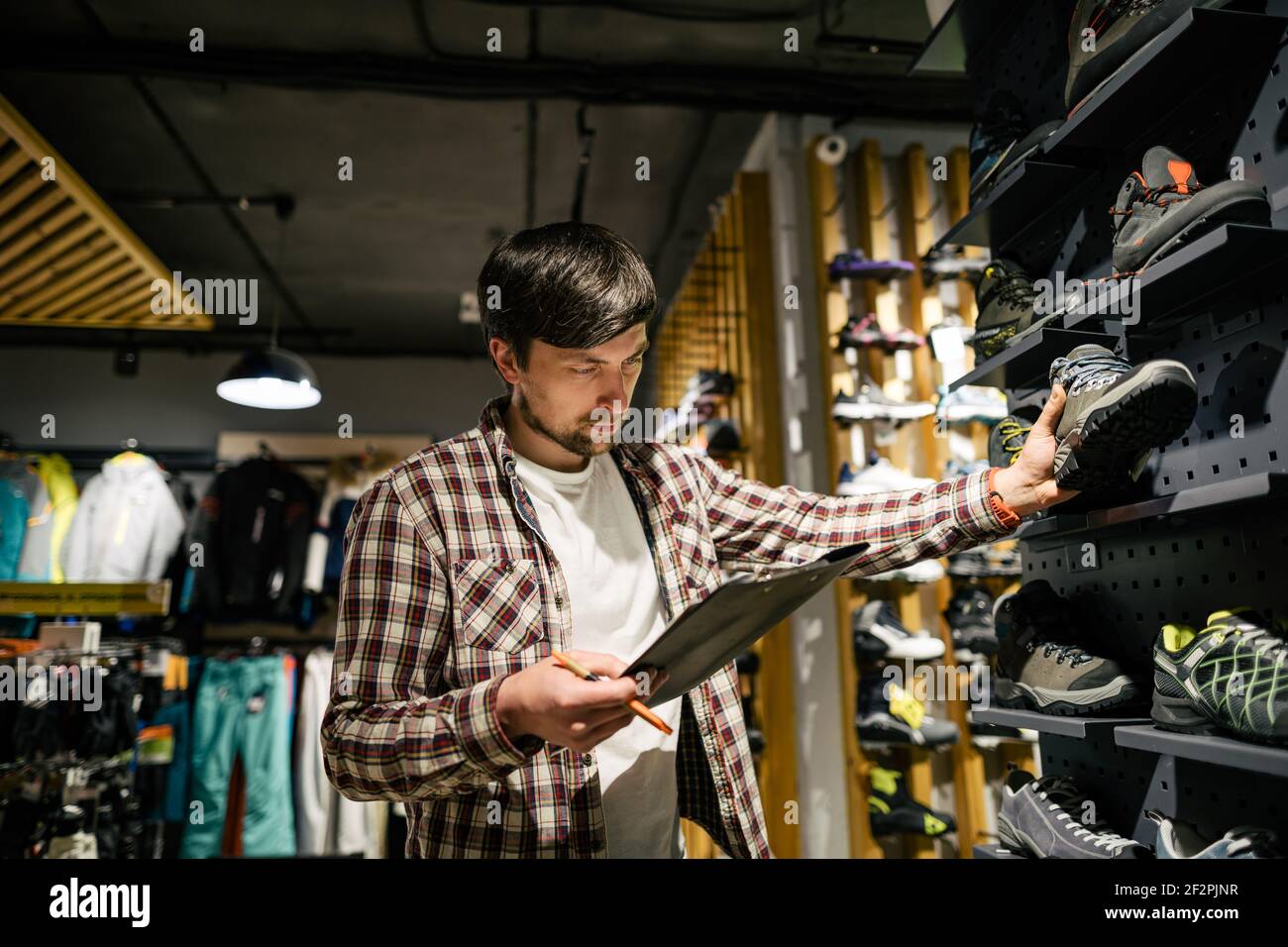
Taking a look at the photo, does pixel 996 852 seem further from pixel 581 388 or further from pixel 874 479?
pixel 874 479

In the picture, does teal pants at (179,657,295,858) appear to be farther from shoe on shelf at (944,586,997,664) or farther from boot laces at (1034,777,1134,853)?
boot laces at (1034,777,1134,853)

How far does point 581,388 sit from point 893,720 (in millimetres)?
2575

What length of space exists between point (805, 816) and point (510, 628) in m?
2.89

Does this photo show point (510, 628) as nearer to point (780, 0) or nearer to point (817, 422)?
point (817, 422)

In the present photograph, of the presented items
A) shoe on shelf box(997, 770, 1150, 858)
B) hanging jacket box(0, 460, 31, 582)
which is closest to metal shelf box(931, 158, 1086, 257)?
shoe on shelf box(997, 770, 1150, 858)

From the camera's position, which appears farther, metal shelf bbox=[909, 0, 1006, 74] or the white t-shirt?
metal shelf bbox=[909, 0, 1006, 74]

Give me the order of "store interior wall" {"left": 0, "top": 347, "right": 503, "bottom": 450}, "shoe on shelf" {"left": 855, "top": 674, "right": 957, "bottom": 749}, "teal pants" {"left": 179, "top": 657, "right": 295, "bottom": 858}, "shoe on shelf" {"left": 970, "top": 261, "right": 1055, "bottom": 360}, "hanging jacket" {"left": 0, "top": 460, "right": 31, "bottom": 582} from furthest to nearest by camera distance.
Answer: "store interior wall" {"left": 0, "top": 347, "right": 503, "bottom": 450}, "hanging jacket" {"left": 0, "top": 460, "right": 31, "bottom": 582}, "teal pants" {"left": 179, "top": 657, "right": 295, "bottom": 858}, "shoe on shelf" {"left": 855, "top": 674, "right": 957, "bottom": 749}, "shoe on shelf" {"left": 970, "top": 261, "right": 1055, "bottom": 360}

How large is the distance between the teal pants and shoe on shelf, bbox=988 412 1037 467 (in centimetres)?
474

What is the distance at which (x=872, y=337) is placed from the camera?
3.73 m

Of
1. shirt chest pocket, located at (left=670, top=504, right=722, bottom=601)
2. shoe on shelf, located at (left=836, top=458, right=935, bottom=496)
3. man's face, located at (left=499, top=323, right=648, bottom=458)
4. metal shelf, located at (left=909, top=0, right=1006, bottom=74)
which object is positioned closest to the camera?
man's face, located at (left=499, top=323, right=648, bottom=458)

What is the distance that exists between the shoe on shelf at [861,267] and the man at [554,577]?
2.48 metres

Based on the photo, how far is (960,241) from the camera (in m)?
2.13

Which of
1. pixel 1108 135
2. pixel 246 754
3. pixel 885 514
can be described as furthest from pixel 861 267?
pixel 246 754

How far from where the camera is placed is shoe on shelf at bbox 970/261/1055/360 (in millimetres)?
1841
